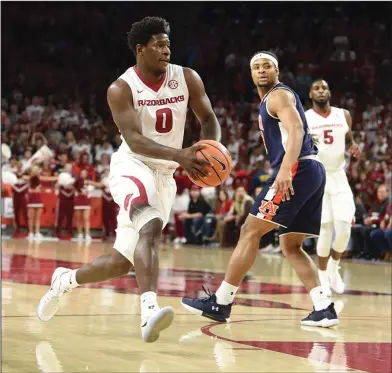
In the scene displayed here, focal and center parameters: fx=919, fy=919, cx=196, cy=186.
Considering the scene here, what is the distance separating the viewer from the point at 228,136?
23.0m

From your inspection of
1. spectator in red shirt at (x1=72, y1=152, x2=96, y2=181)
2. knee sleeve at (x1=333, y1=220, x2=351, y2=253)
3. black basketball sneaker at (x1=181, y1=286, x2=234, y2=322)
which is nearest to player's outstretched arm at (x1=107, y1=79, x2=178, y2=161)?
black basketball sneaker at (x1=181, y1=286, x2=234, y2=322)

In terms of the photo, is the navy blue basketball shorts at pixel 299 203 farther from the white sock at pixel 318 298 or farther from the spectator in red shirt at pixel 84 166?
the spectator in red shirt at pixel 84 166

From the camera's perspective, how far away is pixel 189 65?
26.0m

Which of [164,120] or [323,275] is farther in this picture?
[323,275]

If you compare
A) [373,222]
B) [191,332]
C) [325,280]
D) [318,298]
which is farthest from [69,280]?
[373,222]

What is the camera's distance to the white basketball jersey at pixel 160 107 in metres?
6.07

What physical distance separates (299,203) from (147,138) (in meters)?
2.04

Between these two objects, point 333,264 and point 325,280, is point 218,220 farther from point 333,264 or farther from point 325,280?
point 325,280

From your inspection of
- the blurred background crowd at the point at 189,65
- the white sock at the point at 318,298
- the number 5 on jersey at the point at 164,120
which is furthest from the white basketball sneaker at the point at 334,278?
the blurred background crowd at the point at 189,65

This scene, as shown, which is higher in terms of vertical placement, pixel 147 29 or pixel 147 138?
pixel 147 29

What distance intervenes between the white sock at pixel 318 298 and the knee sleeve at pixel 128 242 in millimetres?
2295

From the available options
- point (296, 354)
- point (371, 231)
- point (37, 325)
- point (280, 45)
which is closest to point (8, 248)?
point (371, 231)

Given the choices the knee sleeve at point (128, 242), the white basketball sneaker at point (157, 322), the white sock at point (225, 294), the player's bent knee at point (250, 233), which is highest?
the knee sleeve at point (128, 242)

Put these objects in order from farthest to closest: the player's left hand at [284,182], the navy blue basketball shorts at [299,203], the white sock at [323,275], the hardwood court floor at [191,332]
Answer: the white sock at [323,275]
the navy blue basketball shorts at [299,203]
the player's left hand at [284,182]
the hardwood court floor at [191,332]
